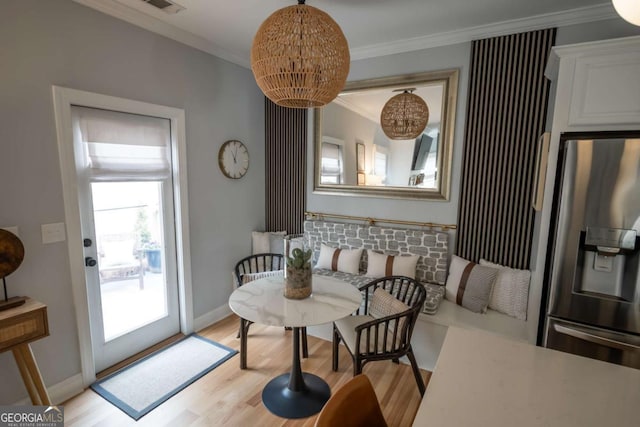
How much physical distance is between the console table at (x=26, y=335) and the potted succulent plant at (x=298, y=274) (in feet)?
4.63

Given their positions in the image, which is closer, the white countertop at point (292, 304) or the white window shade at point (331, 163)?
the white countertop at point (292, 304)

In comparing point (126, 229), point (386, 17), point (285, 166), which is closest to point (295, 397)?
point (126, 229)

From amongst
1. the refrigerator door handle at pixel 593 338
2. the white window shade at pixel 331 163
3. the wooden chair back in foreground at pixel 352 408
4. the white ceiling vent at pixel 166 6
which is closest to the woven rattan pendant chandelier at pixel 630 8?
the wooden chair back in foreground at pixel 352 408

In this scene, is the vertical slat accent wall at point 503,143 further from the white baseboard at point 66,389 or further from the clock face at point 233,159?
the white baseboard at point 66,389

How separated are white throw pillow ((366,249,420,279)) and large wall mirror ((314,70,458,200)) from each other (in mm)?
607

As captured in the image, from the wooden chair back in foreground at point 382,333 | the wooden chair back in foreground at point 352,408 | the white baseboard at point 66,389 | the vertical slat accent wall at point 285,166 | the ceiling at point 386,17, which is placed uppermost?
the ceiling at point 386,17

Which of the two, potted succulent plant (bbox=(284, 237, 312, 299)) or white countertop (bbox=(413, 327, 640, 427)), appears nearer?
white countertop (bbox=(413, 327, 640, 427))

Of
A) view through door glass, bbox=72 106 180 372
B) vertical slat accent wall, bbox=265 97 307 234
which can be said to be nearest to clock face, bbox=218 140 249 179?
vertical slat accent wall, bbox=265 97 307 234

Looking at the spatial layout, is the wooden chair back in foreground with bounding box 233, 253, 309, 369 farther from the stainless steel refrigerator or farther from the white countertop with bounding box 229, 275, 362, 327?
→ the stainless steel refrigerator

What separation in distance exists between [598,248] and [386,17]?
2100 mm

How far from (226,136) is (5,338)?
2.27 metres

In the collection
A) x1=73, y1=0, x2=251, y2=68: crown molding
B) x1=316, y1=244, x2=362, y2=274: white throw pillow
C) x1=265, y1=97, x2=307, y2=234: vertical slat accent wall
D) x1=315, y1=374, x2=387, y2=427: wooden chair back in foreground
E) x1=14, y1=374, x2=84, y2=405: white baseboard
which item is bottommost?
x1=14, y1=374, x2=84, y2=405: white baseboard

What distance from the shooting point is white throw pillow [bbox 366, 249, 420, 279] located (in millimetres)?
2941

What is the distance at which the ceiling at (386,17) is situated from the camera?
7.35 ft
